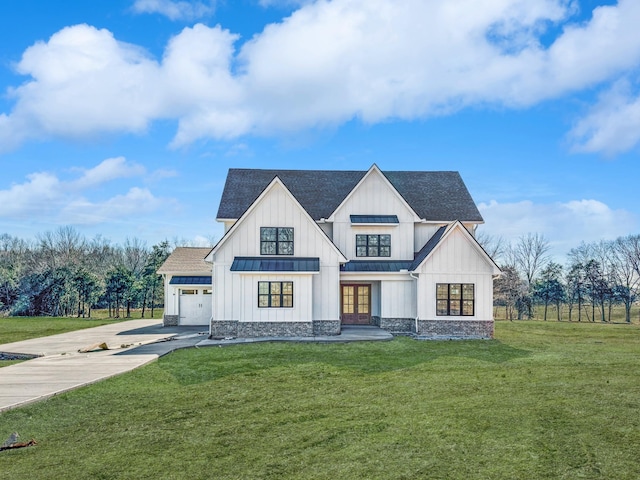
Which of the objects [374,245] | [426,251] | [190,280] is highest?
[374,245]

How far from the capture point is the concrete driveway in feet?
37.4

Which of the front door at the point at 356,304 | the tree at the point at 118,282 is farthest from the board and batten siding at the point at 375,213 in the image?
the tree at the point at 118,282

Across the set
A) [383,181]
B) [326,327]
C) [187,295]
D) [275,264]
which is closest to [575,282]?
[383,181]

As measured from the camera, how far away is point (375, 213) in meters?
24.2

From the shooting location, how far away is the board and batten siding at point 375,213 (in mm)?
24109

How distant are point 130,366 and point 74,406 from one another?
4.15 meters

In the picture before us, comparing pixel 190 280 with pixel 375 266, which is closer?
pixel 375 266

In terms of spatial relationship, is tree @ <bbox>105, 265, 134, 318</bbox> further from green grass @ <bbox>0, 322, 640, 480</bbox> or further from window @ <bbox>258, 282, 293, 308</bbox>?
green grass @ <bbox>0, 322, 640, 480</bbox>

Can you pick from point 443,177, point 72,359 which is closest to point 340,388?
point 72,359

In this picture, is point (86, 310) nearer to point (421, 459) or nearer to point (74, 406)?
point (74, 406)

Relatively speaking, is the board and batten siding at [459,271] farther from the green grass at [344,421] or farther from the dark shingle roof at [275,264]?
the green grass at [344,421]

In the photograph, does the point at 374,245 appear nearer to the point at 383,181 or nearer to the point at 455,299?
the point at 383,181

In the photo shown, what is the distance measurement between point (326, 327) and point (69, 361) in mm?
10673

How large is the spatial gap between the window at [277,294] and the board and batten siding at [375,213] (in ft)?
15.3
